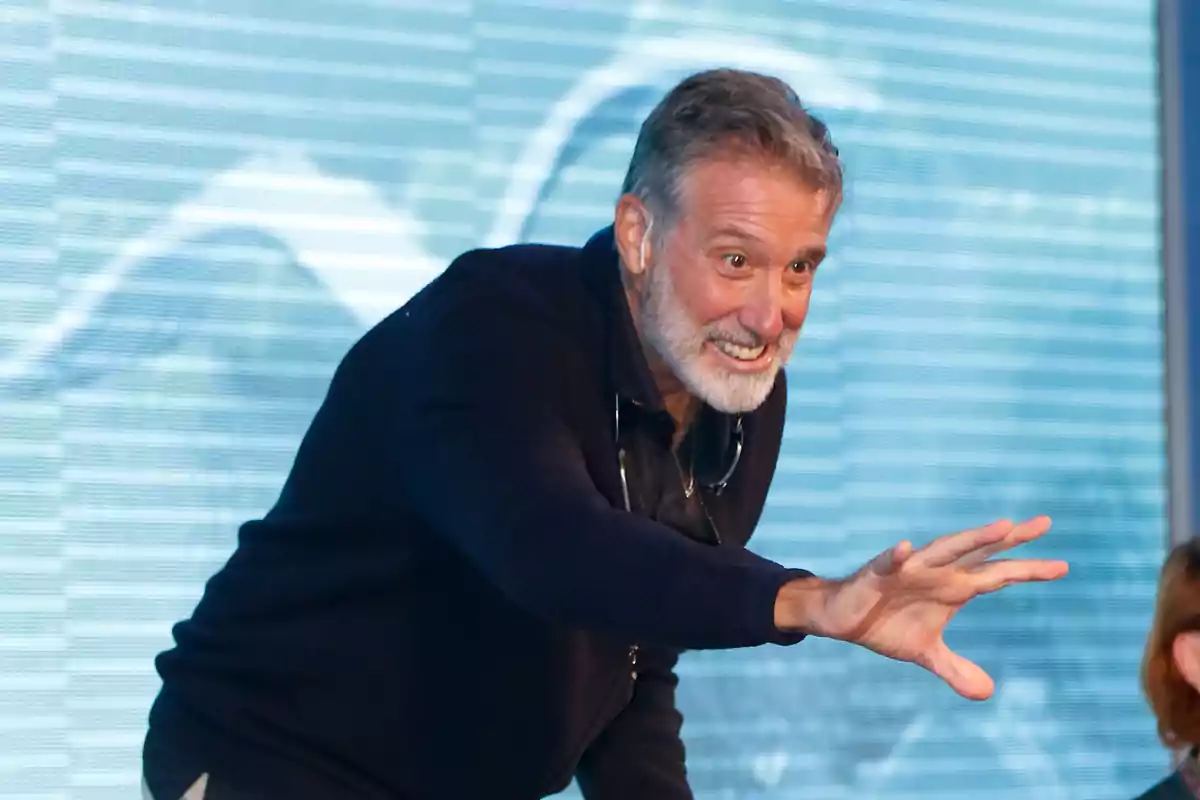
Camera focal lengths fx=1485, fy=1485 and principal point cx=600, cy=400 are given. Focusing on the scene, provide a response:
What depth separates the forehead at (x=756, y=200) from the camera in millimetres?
1119

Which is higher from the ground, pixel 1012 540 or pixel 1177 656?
pixel 1012 540

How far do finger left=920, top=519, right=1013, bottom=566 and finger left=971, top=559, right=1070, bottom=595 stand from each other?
2cm

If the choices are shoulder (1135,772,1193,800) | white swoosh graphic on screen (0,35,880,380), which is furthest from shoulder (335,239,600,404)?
shoulder (1135,772,1193,800)

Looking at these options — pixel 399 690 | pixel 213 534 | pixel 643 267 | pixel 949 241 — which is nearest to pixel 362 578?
pixel 399 690

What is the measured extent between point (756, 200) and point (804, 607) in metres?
0.40

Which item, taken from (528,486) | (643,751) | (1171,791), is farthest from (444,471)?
(1171,791)

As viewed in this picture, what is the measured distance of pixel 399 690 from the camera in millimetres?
1139

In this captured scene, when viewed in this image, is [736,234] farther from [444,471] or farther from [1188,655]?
[1188,655]

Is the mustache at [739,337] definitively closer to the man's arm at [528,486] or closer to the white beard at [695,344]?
the white beard at [695,344]

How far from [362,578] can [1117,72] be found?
76.7 inches

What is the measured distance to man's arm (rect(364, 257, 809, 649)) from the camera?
2.79ft

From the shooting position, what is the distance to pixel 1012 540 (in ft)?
2.73

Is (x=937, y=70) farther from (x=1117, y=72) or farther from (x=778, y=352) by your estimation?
(x=778, y=352)

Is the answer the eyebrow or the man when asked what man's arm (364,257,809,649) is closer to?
the man
